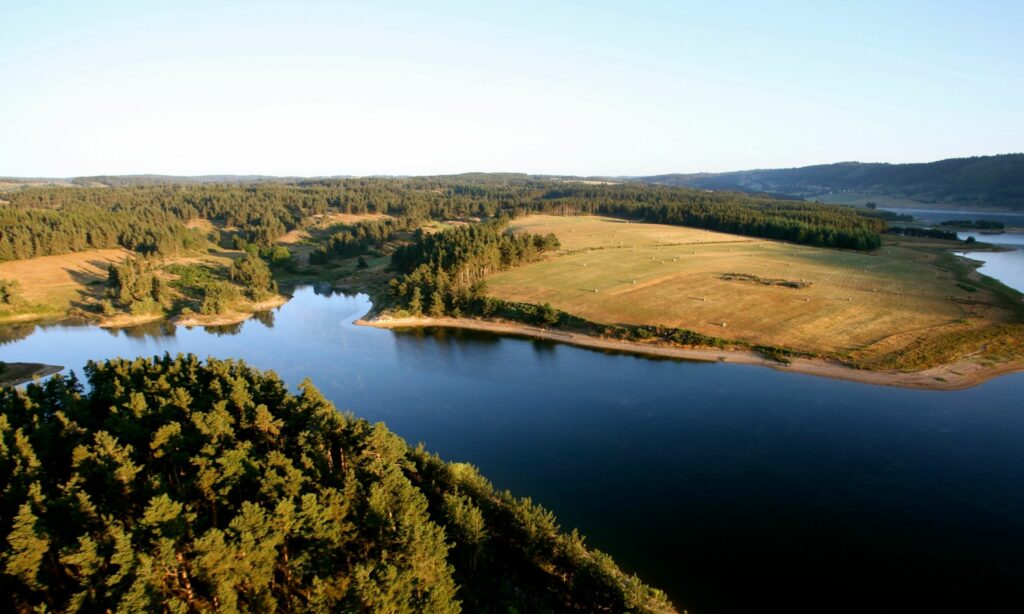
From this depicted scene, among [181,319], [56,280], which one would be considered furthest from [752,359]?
[56,280]

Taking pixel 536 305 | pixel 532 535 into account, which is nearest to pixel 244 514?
pixel 532 535

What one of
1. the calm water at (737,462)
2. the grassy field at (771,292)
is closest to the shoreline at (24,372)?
the calm water at (737,462)

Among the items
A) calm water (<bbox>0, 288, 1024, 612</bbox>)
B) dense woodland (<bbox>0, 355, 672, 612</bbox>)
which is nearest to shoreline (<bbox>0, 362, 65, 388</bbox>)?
calm water (<bbox>0, 288, 1024, 612</bbox>)

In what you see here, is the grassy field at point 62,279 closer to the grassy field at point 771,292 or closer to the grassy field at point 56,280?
the grassy field at point 56,280

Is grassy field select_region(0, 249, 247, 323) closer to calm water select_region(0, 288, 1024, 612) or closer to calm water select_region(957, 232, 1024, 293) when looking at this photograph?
calm water select_region(0, 288, 1024, 612)

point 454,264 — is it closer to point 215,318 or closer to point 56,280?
point 215,318
